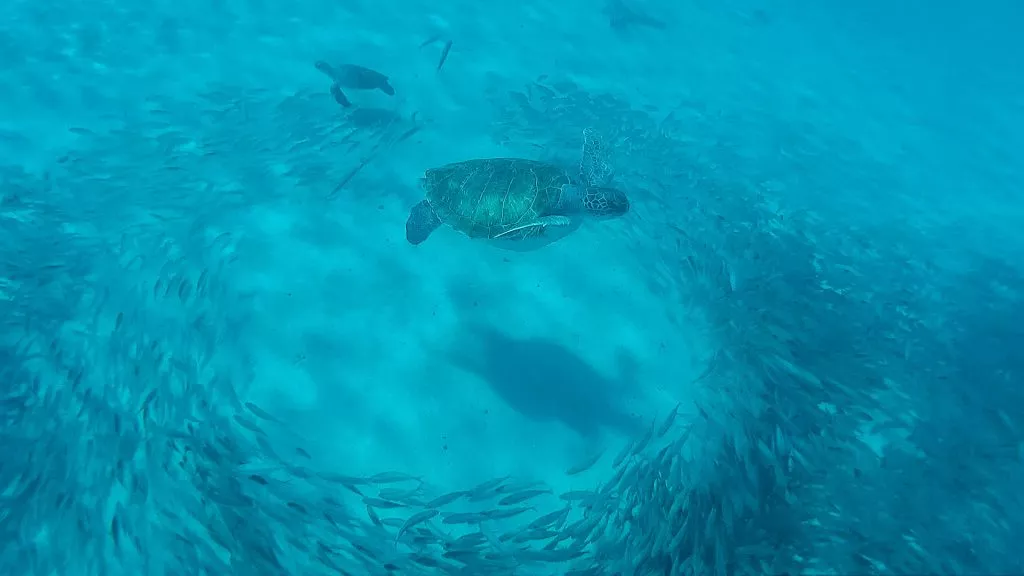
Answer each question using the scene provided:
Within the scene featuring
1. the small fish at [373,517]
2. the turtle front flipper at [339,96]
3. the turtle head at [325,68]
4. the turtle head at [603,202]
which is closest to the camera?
the small fish at [373,517]

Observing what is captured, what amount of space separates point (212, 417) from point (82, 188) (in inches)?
245

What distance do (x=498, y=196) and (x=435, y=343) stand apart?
2.37 m

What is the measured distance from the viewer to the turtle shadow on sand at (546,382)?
20.8ft

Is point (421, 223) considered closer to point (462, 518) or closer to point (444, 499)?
point (444, 499)

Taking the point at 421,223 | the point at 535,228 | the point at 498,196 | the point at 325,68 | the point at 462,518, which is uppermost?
the point at 498,196

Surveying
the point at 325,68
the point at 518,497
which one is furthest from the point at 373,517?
the point at 325,68

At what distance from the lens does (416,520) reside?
17.0 ft

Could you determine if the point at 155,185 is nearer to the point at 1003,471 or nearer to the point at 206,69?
the point at 206,69

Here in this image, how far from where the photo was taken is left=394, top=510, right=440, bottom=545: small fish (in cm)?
512

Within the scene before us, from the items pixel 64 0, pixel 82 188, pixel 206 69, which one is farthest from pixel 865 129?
pixel 64 0

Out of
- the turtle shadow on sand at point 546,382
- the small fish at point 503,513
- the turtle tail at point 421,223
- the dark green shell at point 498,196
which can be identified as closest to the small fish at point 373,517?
the small fish at point 503,513

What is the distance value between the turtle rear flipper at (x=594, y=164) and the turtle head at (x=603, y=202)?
1.17m

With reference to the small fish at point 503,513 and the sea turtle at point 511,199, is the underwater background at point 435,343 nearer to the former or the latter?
the small fish at point 503,513

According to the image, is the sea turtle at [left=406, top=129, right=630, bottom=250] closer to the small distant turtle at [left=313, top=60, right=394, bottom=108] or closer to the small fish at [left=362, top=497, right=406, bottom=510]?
the small fish at [left=362, top=497, right=406, bottom=510]
